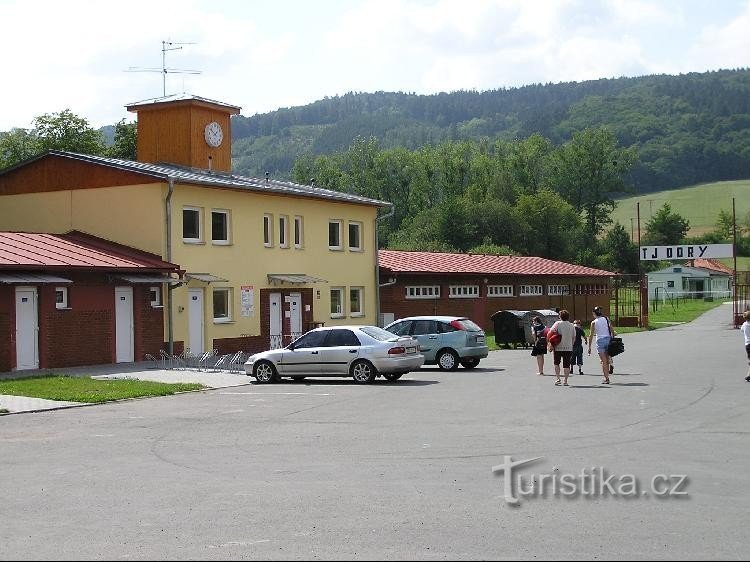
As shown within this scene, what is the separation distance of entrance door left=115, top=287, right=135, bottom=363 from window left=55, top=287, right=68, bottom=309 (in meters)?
2.01

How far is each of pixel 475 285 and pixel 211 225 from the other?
20.9 metres

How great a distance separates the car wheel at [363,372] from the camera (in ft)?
82.2

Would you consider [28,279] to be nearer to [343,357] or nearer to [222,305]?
[343,357]

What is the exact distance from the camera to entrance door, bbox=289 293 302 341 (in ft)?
131

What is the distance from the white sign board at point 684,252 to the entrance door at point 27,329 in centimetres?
4995

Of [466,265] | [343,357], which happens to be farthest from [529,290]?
[343,357]

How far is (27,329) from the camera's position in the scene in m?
28.8

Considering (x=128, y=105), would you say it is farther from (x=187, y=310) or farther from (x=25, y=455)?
(x=25, y=455)

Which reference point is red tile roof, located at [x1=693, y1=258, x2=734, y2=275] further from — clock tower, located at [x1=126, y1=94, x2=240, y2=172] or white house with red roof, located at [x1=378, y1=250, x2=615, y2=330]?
clock tower, located at [x1=126, y1=94, x2=240, y2=172]

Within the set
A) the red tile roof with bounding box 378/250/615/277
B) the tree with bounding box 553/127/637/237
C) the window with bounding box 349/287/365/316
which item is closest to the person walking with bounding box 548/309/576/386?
the window with bounding box 349/287/365/316

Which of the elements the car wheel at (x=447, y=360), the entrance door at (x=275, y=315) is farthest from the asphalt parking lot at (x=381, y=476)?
the entrance door at (x=275, y=315)

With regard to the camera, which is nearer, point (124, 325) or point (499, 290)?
point (124, 325)

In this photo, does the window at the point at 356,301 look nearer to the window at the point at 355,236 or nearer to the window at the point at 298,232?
the window at the point at 355,236

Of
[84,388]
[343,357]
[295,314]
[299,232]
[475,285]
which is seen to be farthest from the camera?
[475,285]
